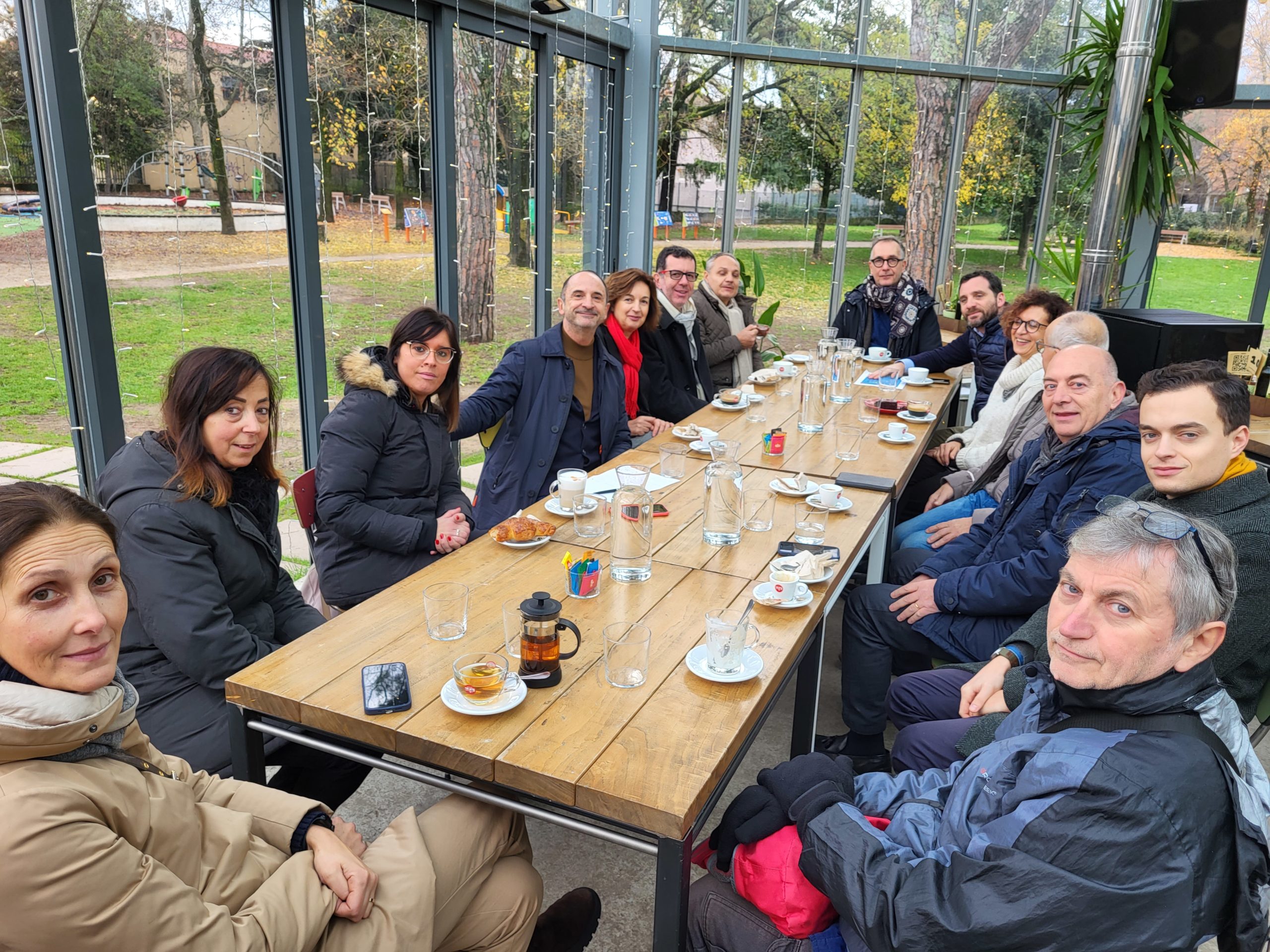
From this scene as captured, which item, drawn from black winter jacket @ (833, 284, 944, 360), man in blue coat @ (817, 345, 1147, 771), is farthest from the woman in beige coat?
black winter jacket @ (833, 284, 944, 360)

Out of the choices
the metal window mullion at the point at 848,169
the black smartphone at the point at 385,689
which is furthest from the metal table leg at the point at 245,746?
the metal window mullion at the point at 848,169

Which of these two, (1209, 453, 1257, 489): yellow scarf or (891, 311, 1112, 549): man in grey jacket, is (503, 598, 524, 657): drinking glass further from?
(891, 311, 1112, 549): man in grey jacket

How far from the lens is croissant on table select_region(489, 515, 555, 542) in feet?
8.16

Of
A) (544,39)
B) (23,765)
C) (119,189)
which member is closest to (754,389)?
(544,39)

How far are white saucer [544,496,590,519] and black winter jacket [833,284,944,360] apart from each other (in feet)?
11.6

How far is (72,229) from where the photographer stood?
2.92 metres

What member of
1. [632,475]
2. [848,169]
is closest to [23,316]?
[632,475]

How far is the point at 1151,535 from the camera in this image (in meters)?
1.46

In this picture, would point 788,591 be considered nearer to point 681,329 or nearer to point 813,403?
point 813,403

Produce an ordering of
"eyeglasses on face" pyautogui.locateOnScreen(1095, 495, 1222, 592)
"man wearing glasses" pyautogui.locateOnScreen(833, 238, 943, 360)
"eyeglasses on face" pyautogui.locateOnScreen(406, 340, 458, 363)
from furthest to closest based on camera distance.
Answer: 1. "man wearing glasses" pyautogui.locateOnScreen(833, 238, 943, 360)
2. "eyeglasses on face" pyautogui.locateOnScreen(406, 340, 458, 363)
3. "eyeglasses on face" pyautogui.locateOnScreen(1095, 495, 1222, 592)

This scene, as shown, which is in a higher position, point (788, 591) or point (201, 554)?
point (201, 554)

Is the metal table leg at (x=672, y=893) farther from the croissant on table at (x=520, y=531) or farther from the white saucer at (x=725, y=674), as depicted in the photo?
the croissant on table at (x=520, y=531)

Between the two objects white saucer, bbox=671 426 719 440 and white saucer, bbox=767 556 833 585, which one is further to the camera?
white saucer, bbox=671 426 719 440

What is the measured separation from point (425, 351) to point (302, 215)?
4.94 feet
